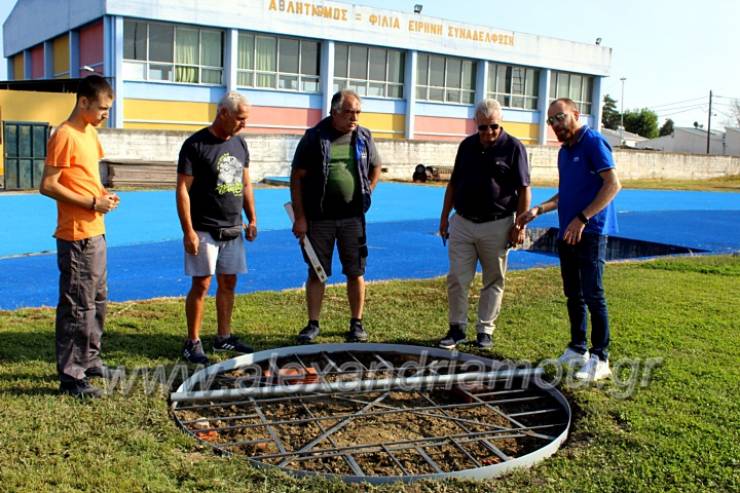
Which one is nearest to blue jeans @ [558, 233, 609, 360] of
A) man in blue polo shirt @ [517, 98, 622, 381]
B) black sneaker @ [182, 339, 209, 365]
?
man in blue polo shirt @ [517, 98, 622, 381]

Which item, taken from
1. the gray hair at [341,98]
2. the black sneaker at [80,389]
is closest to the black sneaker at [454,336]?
the gray hair at [341,98]

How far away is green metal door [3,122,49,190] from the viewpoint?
2061 cm

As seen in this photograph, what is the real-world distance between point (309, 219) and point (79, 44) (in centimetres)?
3114

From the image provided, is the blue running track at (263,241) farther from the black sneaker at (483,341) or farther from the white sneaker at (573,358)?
the white sneaker at (573,358)

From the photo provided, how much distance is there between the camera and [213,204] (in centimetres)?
553

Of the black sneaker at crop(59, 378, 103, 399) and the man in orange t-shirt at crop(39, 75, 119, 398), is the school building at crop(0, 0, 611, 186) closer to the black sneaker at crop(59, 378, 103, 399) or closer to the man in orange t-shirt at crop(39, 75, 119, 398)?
the man in orange t-shirt at crop(39, 75, 119, 398)

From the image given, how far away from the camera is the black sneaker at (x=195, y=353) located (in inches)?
214

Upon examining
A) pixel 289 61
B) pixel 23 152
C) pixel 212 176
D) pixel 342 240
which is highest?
pixel 289 61

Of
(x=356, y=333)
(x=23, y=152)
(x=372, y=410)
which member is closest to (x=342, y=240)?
(x=356, y=333)

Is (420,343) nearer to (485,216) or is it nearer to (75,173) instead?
(485,216)

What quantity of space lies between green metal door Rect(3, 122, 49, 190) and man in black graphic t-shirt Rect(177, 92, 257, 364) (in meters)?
17.2

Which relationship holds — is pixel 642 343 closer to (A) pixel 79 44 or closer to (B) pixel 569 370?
(B) pixel 569 370

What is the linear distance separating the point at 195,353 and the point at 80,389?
1.03 m

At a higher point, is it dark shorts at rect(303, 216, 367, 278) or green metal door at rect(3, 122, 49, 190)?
green metal door at rect(3, 122, 49, 190)
